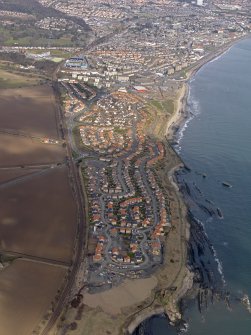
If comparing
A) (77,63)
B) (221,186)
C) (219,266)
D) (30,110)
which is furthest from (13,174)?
(77,63)

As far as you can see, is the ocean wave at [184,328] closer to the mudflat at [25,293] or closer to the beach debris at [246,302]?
the beach debris at [246,302]

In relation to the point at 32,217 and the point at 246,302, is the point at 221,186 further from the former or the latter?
the point at 32,217

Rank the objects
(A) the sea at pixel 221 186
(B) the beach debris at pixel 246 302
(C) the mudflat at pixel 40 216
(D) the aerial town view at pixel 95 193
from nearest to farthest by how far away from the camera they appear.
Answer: (D) the aerial town view at pixel 95 193 → (A) the sea at pixel 221 186 → (B) the beach debris at pixel 246 302 → (C) the mudflat at pixel 40 216

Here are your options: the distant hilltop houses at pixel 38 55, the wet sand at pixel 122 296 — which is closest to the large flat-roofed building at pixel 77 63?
the distant hilltop houses at pixel 38 55

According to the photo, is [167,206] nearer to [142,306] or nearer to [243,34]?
[142,306]

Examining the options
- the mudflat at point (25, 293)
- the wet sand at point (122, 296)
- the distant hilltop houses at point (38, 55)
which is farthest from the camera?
the distant hilltop houses at point (38, 55)

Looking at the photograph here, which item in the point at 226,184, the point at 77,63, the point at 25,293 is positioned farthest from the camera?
the point at 77,63
